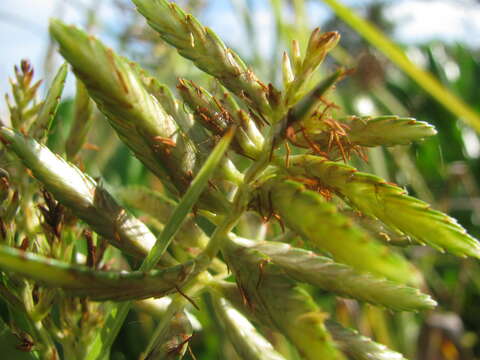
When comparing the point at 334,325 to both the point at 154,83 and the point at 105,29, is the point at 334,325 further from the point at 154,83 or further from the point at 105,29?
the point at 105,29

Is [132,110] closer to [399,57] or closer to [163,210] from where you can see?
[163,210]

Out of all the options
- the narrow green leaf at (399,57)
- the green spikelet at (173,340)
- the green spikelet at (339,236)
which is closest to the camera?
the green spikelet at (339,236)

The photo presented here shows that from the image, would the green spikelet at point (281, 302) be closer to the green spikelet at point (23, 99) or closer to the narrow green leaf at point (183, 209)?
the narrow green leaf at point (183, 209)

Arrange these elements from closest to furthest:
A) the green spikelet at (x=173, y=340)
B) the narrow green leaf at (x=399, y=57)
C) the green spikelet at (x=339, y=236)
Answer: the green spikelet at (x=339, y=236)
the green spikelet at (x=173, y=340)
the narrow green leaf at (x=399, y=57)

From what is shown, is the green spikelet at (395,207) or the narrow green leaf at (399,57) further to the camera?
the narrow green leaf at (399,57)

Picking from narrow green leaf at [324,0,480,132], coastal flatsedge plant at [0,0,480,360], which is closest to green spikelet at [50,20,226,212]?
coastal flatsedge plant at [0,0,480,360]

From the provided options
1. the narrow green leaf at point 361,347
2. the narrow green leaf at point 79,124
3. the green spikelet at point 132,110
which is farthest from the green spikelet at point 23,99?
the narrow green leaf at point 361,347

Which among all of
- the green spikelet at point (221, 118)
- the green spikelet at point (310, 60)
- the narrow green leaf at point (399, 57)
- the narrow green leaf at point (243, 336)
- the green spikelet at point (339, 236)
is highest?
the narrow green leaf at point (399, 57)
